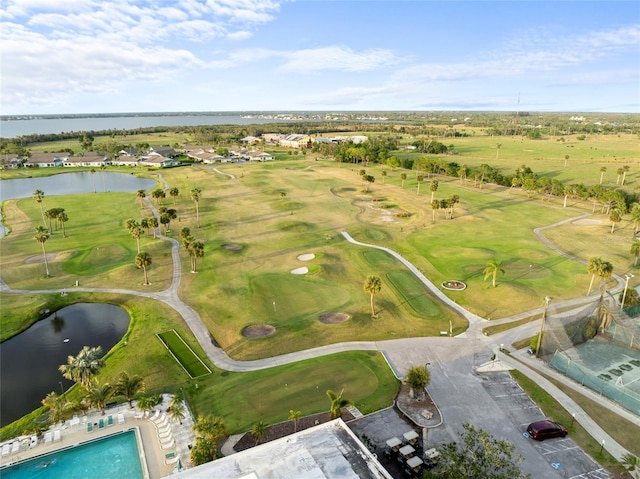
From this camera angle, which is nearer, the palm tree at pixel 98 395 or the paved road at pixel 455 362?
the paved road at pixel 455 362

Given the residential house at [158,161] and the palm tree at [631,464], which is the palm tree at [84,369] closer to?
the palm tree at [631,464]

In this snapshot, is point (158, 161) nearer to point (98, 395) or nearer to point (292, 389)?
point (98, 395)

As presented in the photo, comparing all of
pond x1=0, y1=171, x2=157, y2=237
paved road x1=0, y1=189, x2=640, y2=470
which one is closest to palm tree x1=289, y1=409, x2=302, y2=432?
paved road x1=0, y1=189, x2=640, y2=470

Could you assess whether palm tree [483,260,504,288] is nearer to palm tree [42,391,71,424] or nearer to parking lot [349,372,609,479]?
parking lot [349,372,609,479]

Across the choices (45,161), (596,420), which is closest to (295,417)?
(596,420)

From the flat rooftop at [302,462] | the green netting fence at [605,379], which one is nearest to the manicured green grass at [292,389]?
the flat rooftop at [302,462]

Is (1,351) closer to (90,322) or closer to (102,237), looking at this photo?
(90,322)
